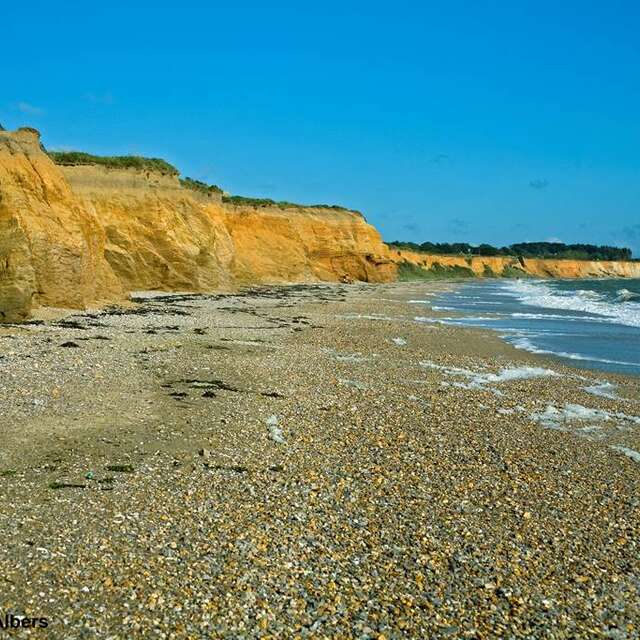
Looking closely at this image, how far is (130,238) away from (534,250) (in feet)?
570

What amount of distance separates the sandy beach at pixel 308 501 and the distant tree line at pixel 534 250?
361 ft

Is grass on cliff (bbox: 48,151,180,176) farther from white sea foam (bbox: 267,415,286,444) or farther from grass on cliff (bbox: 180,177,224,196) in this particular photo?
white sea foam (bbox: 267,415,286,444)

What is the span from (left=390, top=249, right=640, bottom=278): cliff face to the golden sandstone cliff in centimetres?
3863

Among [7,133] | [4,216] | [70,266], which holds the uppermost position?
[7,133]

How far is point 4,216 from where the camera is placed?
19203 mm

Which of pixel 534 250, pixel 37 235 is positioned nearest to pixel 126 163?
pixel 37 235

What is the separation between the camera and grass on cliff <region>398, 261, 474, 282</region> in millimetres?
104675

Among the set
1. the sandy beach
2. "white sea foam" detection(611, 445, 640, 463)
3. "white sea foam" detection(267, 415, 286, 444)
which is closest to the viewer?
the sandy beach

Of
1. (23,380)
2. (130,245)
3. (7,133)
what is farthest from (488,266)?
(23,380)

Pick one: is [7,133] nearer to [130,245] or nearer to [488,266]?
[130,245]

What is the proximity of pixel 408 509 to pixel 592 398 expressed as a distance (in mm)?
8067

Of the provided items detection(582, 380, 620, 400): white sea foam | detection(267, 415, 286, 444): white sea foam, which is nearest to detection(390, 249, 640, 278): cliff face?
detection(582, 380, 620, 400): white sea foam

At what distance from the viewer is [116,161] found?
36812 mm

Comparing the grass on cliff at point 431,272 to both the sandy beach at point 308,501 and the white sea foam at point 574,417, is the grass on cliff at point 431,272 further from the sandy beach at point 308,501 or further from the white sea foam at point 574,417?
the sandy beach at point 308,501
